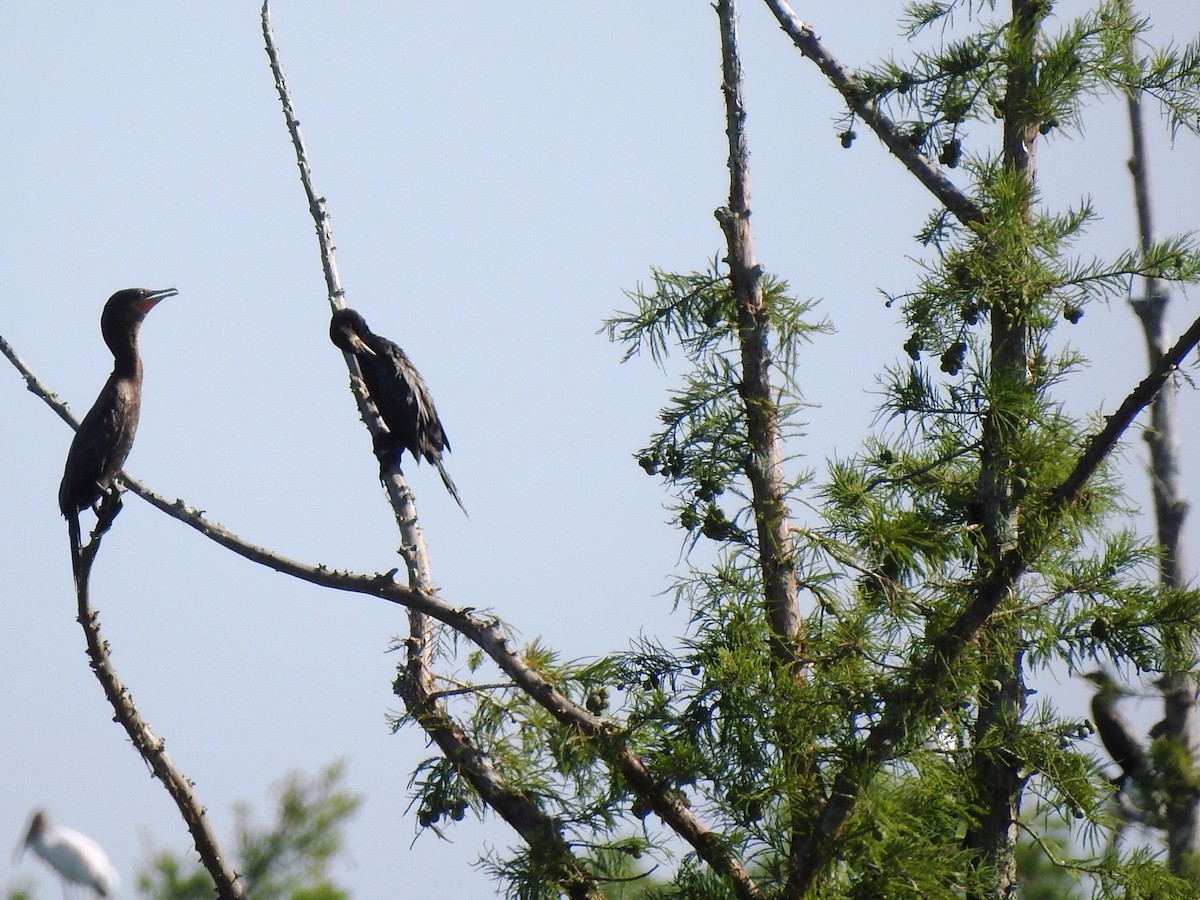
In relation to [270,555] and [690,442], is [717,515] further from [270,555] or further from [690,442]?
[270,555]

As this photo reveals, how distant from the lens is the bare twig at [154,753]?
3465mm

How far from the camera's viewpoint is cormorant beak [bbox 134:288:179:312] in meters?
4.52

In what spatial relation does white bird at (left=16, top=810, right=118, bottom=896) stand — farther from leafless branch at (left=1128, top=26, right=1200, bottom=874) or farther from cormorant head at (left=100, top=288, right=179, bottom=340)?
leafless branch at (left=1128, top=26, right=1200, bottom=874)

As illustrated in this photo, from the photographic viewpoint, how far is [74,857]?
4.40 metres

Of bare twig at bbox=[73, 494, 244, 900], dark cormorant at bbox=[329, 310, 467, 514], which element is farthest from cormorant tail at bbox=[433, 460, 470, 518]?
bare twig at bbox=[73, 494, 244, 900]

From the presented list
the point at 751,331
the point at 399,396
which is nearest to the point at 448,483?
the point at 399,396

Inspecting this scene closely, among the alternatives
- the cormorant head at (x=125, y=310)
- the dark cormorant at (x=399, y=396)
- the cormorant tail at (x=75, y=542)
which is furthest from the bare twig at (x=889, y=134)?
the cormorant tail at (x=75, y=542)

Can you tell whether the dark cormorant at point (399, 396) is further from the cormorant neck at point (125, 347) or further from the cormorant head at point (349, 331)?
the cormorant neck at point (125, 347)

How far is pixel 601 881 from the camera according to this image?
2990mm

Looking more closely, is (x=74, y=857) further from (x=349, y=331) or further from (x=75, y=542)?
(x=349, y=331)

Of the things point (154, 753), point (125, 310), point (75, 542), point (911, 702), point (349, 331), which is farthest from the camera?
point (349, 331)

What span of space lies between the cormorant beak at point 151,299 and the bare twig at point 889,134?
221 centimetres

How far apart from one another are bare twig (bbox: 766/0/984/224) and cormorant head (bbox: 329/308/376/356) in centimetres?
173

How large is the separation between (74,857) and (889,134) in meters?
3.35
